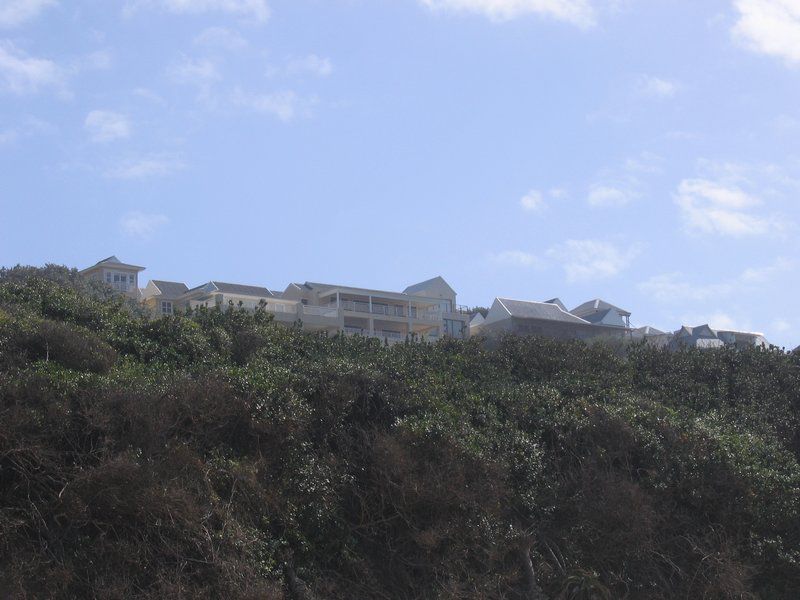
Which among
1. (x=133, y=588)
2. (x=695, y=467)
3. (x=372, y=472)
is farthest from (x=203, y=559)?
(x=695, y=467)

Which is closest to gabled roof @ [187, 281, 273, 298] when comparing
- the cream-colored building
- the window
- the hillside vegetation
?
the cream-colored building

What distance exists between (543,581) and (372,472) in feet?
10.1

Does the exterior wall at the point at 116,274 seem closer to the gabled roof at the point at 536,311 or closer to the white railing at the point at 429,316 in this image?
the white railing at the point at 429,316

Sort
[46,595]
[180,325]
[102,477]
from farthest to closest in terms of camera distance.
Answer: [180,325] < [102,477] < [46,595]

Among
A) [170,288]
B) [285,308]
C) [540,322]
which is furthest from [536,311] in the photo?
[170,288]

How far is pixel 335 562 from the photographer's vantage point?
1415cm

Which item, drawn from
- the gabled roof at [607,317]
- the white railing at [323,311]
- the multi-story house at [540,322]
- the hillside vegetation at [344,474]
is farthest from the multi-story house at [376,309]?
the hillside vegetation at [344,474]

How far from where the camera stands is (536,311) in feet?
167

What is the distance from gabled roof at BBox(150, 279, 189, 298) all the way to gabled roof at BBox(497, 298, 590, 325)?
70.2ft

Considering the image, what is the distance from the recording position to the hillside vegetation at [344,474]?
12633 mm

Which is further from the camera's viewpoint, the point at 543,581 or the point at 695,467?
the point at 695,467

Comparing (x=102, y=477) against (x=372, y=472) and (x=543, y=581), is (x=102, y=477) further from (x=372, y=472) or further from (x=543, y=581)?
(x=543, y=581)

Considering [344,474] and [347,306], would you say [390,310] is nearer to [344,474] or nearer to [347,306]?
[347,306]

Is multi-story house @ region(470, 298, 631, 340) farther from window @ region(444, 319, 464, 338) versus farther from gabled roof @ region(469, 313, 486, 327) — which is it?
gabled roof @ region(469, 313, 486, 327)
